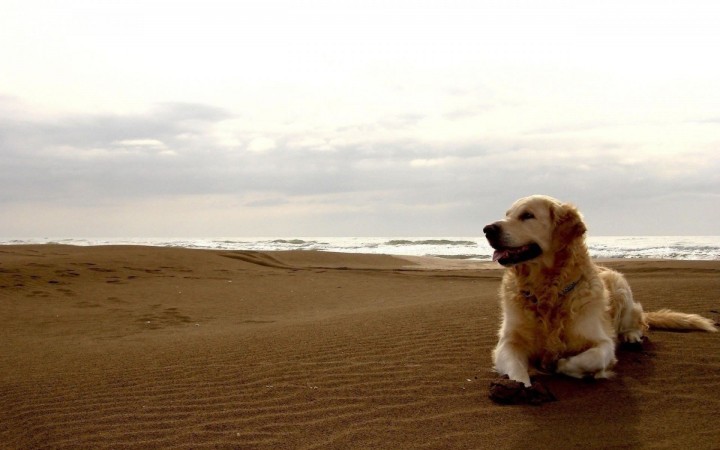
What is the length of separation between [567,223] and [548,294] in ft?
2.14

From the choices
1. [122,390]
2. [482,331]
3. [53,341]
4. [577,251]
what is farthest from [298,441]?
[53,341]

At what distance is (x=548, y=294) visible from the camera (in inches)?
194

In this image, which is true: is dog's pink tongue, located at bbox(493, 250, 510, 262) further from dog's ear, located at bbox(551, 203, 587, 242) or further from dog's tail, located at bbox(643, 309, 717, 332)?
dog's tail, located at bbox(643, 309, 717, 332)

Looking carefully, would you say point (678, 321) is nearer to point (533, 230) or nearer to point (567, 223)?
point (567, 223)

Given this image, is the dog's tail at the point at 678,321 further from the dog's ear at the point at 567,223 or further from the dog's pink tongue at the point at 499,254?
the dog's pink tongue at the point at 499,254

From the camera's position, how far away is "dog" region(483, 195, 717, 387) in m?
4.80

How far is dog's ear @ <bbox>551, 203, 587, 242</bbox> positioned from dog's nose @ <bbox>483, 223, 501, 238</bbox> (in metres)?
0.53

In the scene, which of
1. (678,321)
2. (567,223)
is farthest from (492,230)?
(678,321)

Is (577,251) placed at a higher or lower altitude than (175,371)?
higher

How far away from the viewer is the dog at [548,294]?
15.7 ft

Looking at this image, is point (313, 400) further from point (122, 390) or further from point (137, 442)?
point (122, 390)

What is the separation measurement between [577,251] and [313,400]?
2.51 m

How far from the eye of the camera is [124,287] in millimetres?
14172

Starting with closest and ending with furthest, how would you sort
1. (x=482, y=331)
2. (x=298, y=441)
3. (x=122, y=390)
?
(x=298, y=441) → (x=122, y=390) → (x=482, y=331)
